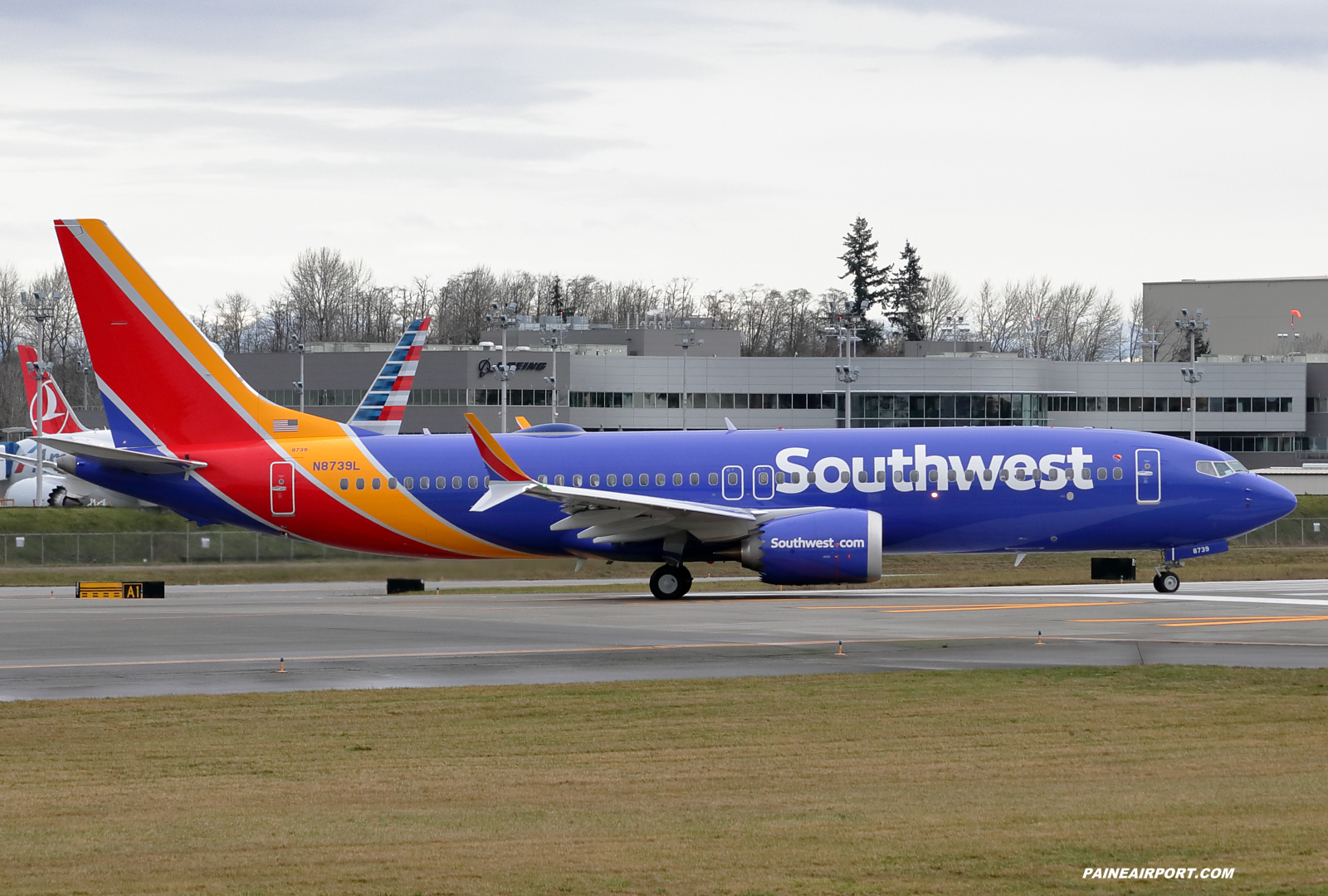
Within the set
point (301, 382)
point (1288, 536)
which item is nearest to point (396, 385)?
point (301, 382)

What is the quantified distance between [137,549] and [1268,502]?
126 ft

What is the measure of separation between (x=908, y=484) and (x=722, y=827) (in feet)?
81.8

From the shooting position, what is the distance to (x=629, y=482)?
36.1 metres

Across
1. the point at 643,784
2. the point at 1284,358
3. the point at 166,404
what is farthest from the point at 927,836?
the point at 1284,358

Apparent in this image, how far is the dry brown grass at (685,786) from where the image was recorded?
970 centimetres

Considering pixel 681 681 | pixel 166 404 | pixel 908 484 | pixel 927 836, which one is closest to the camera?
pixel 927 836

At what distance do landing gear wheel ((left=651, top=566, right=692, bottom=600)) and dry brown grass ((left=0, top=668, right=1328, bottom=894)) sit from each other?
16.6 metres

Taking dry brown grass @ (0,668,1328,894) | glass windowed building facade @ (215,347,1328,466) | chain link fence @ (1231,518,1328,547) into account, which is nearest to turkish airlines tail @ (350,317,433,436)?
glass windowed building facade @ (215,347,1328,466)

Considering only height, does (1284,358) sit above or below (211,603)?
above

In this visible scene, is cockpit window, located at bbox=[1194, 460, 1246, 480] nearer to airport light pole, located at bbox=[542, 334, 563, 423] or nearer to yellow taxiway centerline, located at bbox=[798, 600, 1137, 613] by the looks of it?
yellow taxiway centerline, located at bbox=[798, 600, 1137, 613]

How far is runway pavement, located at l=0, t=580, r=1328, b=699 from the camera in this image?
20.7 meters

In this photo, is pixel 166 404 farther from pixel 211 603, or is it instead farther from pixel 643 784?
pixel 643 784

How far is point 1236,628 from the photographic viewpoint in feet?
83.1

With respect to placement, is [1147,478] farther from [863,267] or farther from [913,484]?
→ [863,267]
